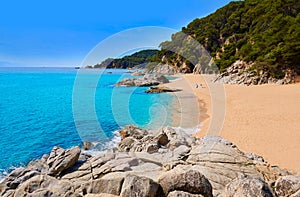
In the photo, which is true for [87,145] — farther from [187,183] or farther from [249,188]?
[249,188]

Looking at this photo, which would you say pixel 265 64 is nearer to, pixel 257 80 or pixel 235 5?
pixel 257 80

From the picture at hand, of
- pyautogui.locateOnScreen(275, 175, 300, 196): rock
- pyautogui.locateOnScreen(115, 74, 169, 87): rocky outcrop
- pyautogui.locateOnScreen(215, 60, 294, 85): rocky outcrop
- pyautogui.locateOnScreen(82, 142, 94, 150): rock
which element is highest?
pyautogui.locateOnScreen(215, 60, 294, 85): rocky outcrop

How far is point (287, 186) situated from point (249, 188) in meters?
1.53

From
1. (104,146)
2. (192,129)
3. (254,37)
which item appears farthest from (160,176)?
(254,37)

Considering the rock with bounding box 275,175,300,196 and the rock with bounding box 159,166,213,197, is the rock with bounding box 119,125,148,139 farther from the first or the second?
the rock with bounding box 275,175,300,196

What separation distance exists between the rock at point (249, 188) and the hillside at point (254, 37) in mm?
24248

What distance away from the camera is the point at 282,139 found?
11375 millimetres

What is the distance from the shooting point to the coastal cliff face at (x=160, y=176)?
394 centimetres

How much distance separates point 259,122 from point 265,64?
2204 centimetres

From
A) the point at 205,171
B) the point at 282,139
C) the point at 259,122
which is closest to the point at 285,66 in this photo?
the point at 259,122

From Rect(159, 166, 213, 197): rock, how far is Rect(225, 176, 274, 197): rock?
43cm

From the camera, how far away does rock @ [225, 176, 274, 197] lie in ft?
11.5

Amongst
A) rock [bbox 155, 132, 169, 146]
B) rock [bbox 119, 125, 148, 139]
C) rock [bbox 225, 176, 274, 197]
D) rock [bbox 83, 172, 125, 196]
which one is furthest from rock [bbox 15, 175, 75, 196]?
rock [bbox 119, 125, 148, 139]

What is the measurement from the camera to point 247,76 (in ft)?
121
